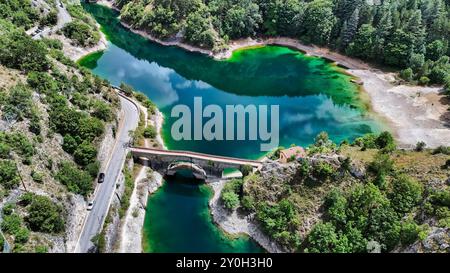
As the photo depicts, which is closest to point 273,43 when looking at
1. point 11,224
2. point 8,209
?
point 8,209

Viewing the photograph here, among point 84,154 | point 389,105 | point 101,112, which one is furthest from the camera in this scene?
point 389,105

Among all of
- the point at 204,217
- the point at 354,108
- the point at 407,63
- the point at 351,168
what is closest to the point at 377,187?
the point at 351,168

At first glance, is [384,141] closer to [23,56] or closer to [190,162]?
[190,162]

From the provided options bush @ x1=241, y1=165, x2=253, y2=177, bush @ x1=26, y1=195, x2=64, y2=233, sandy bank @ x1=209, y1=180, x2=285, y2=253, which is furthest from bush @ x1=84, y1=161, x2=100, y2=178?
bush @ x1=241, y1=165, x2=253, y2=177

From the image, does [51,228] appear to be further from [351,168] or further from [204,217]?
[351,168]

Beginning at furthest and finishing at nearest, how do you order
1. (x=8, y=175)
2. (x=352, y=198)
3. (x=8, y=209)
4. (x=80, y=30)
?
(x=80, y=30)
(x=352, y=198)
(x=8, y=175)
(x=8, y=209)
